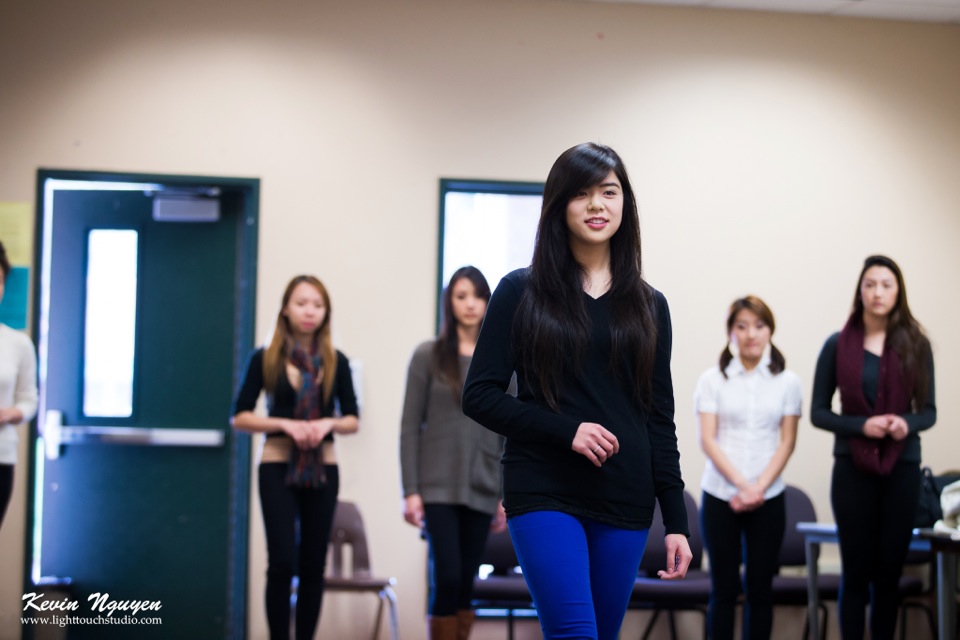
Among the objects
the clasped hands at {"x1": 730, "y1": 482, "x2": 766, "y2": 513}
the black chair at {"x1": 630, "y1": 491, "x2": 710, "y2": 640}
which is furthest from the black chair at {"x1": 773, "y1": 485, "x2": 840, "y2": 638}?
the clasped hands at {"x1": 730, "y1": 482, "x2": 766, "y2": 513}

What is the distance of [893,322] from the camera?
4480mm

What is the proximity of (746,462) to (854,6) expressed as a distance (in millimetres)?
2648

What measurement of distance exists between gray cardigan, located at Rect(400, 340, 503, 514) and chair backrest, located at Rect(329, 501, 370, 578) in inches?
47.4

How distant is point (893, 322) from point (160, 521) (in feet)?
11.5

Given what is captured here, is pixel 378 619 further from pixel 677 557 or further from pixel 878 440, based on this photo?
pixel 677 557

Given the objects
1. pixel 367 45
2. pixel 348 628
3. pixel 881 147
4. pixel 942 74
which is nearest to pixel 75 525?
pixel 348 628

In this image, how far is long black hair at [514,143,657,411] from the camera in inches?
90.7

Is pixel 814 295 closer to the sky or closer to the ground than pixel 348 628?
closer to the sky

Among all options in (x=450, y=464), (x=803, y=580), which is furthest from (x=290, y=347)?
(x=803, y=580)

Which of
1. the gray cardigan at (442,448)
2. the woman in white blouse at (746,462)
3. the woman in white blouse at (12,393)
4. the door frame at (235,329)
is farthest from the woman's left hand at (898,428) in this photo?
the woman in white blouse at (12,393)

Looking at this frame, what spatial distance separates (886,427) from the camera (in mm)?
4289

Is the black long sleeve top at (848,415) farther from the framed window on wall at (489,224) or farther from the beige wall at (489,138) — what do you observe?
the framed window on wall at (489,224)

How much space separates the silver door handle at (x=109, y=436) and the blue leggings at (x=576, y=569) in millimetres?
3532

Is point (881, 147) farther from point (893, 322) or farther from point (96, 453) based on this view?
point (96, 453)
